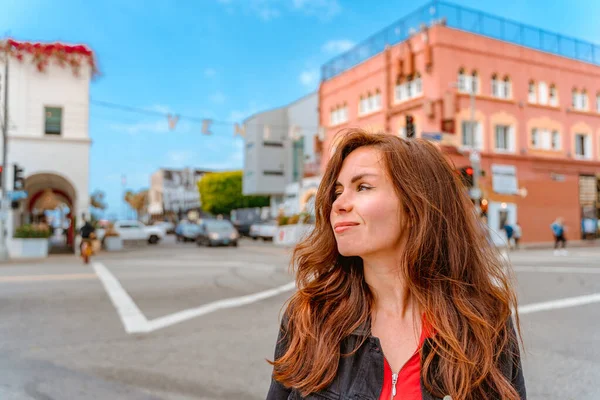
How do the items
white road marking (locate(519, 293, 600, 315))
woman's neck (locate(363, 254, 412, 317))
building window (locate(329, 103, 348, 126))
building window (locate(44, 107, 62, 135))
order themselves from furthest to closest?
building window (locate(329, 103, 348, 126)) → building window (locate(44, 107, 62, 135)) → white road marking (locate(519, 293, 600, 315)) → woman's neck (locate(363, 254, 412, 317))

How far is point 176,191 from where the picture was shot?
97562mm

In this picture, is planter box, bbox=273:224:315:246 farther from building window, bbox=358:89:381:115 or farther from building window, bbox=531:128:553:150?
building window, bbox=531:128:553:150

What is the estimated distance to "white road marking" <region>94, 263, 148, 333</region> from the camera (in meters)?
7.00

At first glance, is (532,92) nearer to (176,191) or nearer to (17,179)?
(17,179)

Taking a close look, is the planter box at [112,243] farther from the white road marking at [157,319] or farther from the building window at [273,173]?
the building window at [273,173]

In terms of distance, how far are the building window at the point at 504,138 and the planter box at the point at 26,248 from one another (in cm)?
2631

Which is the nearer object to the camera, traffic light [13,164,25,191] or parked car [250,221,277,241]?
traffic light [13,164,25,191]

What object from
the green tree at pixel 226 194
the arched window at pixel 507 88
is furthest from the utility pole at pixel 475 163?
the green tree at pixel 226 194

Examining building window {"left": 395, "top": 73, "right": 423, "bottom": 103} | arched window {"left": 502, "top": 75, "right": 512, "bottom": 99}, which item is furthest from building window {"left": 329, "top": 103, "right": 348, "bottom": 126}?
arched window {"left": 502, "top": 75, "right": 512, "bottom": 99}

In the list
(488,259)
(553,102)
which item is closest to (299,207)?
(553,102)

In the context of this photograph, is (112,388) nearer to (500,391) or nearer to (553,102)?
(500,391)

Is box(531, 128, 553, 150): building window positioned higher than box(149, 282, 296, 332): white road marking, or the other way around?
box(531, 128, 553, 150): building window

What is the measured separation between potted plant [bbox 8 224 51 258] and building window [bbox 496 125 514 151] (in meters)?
26.2

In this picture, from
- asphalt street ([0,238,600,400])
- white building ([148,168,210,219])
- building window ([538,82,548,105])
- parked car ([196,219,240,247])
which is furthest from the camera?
white building ([148,168,210,219])
